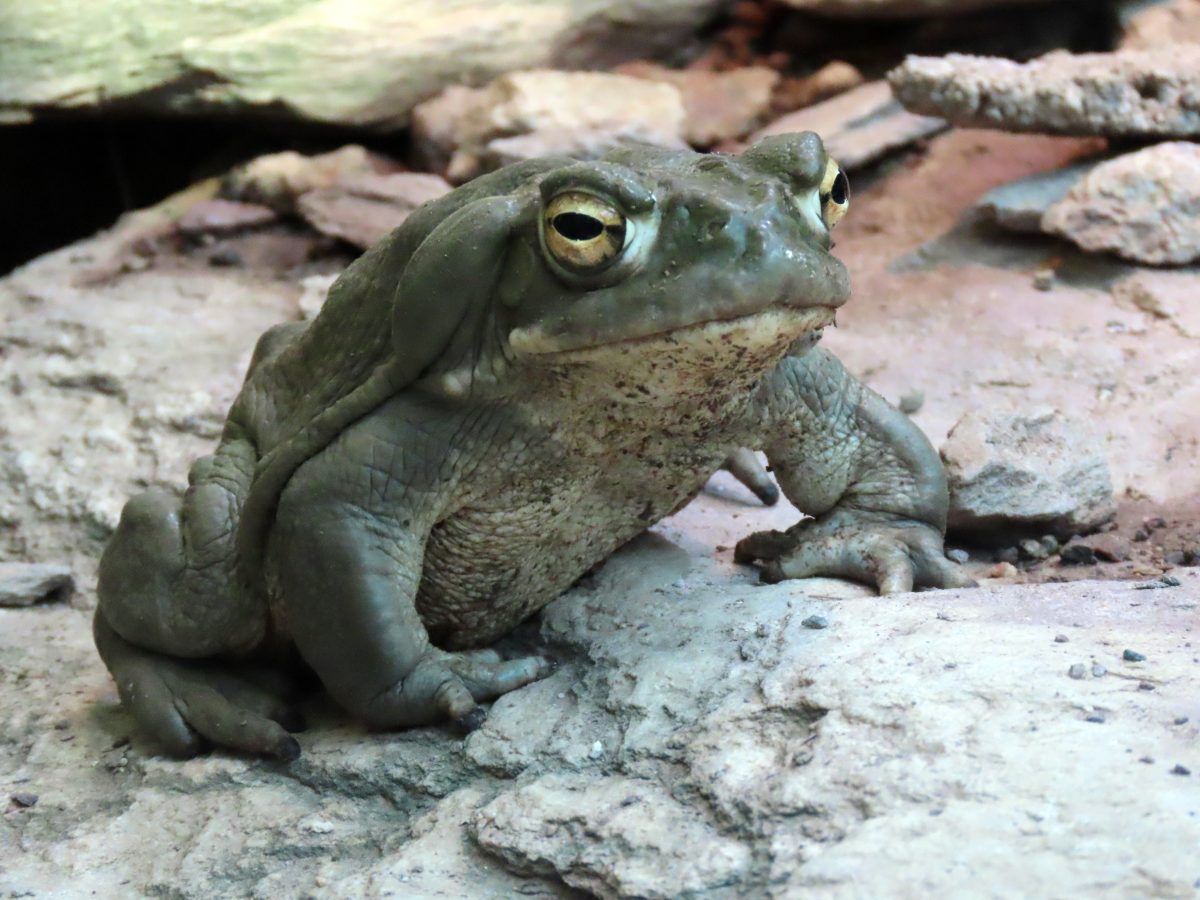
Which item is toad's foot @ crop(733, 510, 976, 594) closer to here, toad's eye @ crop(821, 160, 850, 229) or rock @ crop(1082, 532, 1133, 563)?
rock @ crop(1082, 532, 1133, 563)

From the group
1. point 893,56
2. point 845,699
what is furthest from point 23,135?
point 845,699

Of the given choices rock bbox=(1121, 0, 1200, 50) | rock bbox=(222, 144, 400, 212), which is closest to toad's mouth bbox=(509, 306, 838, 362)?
rock bbox=(222, 144, 400, 212)

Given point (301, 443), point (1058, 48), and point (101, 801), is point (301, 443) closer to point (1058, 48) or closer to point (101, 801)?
point (101, 801)

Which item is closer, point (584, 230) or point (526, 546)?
point (584, 230)

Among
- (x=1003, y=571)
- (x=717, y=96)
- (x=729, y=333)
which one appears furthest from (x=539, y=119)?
(x=729, y=333)

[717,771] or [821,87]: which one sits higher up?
[821,87]

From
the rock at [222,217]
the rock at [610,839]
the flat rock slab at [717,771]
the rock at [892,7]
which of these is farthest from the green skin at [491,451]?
the rock at [892,7]

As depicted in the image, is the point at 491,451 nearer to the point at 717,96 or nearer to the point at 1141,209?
the point at 1141,209
